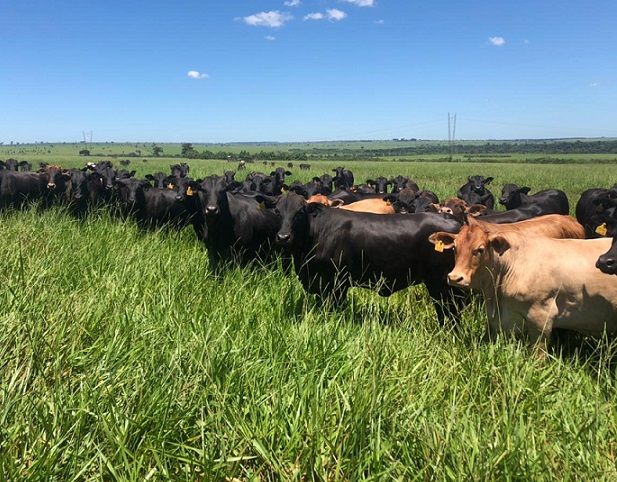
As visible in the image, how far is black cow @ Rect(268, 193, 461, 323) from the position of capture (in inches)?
219

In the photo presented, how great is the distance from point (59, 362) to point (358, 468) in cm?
222

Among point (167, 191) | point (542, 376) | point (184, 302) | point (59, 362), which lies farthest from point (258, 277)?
point (167, 191)

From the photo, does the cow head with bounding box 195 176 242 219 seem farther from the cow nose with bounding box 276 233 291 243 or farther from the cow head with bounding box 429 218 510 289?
the cow head with bounding box 429 218 510 289

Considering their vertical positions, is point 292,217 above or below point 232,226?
above

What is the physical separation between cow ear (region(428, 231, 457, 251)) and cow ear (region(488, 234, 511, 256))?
42 cm

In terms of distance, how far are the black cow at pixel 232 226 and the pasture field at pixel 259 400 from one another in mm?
2837

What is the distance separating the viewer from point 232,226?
25.1ft

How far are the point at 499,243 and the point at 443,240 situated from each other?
0.63 m

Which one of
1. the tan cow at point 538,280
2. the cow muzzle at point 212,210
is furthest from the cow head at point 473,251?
the cow muzzle at point 212,210

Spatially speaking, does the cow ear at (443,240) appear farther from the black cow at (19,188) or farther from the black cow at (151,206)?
the black cow at (19,188)

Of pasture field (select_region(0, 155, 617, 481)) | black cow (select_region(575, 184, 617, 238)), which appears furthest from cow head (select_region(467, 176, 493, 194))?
pasture field (select_region(0, 155, 617, 481))

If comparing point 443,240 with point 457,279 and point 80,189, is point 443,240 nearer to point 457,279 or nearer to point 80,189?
point 457,279

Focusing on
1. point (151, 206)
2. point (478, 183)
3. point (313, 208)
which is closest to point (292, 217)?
point (313, 208)

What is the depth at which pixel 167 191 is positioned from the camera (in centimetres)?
1044
